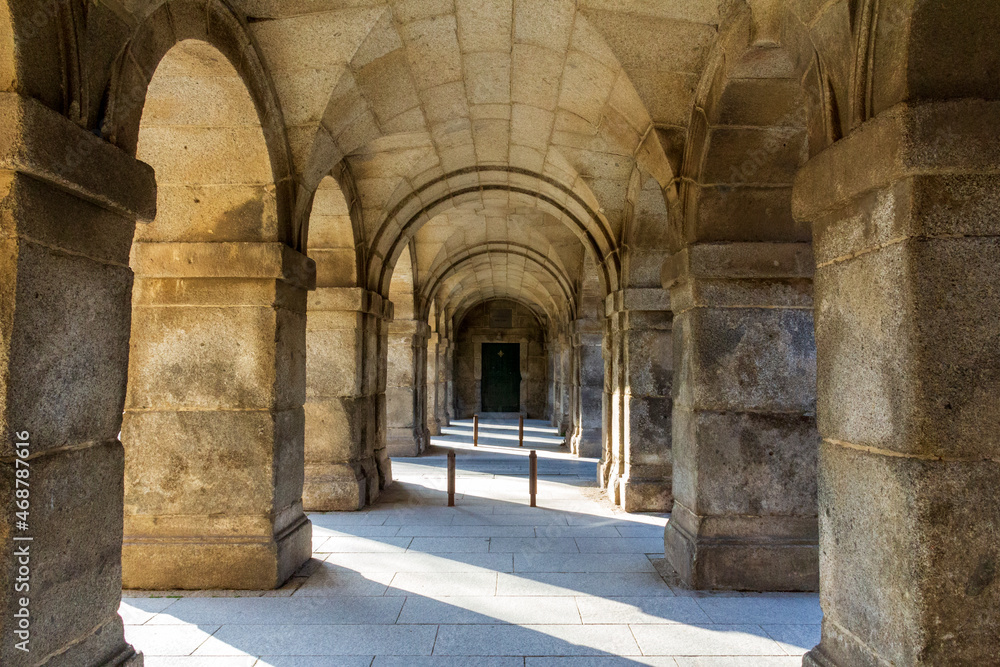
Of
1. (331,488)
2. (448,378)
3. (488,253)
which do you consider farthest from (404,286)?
(448,378)

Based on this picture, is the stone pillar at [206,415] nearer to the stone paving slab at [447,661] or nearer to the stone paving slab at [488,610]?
the stone paving slab at [488,610]

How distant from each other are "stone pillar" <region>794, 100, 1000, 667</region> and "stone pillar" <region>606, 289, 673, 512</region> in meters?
3.69

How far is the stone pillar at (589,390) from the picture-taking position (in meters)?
9.48

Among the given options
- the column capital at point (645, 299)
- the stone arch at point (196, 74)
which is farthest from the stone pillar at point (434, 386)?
the stone arch at point (196, 74)

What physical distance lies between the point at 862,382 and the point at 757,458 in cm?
179

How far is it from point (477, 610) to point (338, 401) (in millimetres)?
2982

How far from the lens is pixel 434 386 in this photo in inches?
511

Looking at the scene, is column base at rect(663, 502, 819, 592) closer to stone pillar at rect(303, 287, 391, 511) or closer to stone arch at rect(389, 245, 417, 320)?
stone pillar at rect(303, 287, 391, 511)

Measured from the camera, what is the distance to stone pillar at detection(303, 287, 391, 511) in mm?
5660

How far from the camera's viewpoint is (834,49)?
7.14 ft

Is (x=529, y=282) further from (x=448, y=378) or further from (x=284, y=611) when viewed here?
(x=284, y=611)

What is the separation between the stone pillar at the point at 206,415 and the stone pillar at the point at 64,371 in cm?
143

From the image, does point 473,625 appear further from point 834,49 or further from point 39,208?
point 834,49

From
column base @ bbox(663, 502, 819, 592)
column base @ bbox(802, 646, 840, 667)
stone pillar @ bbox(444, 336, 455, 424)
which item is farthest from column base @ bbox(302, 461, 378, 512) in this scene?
stone pillar @ bbox(444, 336, 455, 424)
